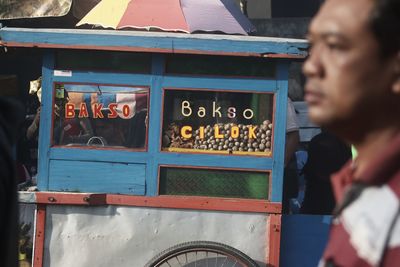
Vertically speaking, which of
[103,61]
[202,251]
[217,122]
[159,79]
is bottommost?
[202,251]

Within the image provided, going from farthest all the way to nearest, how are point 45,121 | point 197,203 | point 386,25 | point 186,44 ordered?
point 45,121 → point 197,203 → point 186,44 → point 386,25

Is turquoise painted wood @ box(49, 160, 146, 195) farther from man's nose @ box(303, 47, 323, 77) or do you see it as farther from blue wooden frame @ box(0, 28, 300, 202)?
man's nose @ box(303, 47, 323, 77)

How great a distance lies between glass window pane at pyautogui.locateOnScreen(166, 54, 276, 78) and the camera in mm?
5320

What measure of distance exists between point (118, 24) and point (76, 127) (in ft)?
3.67

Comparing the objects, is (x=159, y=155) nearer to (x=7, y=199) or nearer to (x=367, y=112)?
(x=7, y=199)

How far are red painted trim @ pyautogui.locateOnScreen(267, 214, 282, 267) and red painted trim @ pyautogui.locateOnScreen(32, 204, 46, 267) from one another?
1.48m

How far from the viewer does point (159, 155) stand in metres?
5.35

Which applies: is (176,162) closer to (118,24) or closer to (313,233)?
(313,233)

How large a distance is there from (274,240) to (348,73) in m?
3.94

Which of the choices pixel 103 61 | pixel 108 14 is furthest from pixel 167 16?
pixel 103 61

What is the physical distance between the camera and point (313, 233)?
17.9 feet

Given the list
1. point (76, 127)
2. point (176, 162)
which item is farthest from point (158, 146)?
point (76, 127)

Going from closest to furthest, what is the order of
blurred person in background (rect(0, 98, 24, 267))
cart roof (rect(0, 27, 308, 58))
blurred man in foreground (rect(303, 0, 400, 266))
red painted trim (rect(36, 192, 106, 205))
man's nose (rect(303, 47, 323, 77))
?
blurred man in foreground (rect(303, 0, 400, 266)), man's nose (rect(303, 47, 323, 77)), blurred person in background (rect(0, 98, 24, 267)), cart roof (rect(0, 27, 308, 58)), red painted trim (rect(36, 192, 106, 205))

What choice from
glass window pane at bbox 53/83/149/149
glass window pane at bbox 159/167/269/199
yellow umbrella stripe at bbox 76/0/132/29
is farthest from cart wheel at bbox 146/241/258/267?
yellow umbrella stripe at bbox 76/0/132/29
